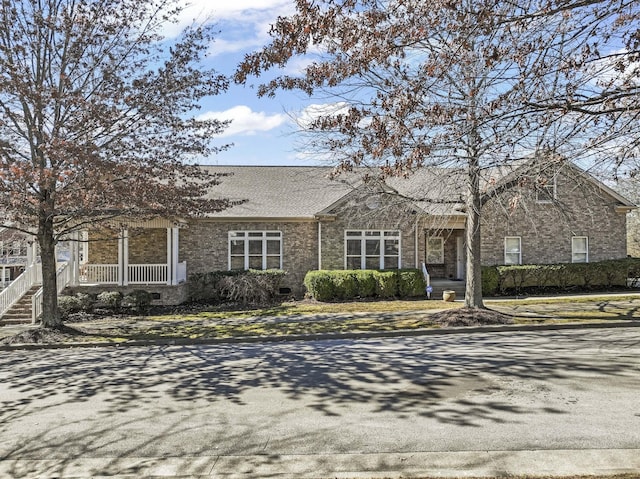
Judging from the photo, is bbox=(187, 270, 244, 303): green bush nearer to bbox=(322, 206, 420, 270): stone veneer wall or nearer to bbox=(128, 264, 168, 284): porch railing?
bbox=(128, 264, 168, 284): porch railing

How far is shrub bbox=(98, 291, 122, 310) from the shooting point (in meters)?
18.2

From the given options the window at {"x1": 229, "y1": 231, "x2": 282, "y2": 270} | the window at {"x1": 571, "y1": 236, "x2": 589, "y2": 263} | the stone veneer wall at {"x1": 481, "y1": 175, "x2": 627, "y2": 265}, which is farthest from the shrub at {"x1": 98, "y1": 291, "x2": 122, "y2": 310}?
the window at {"x1": 571, "y1": 236, "x2": 589, "y2": 263}

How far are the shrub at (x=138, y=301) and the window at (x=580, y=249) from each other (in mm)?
18074

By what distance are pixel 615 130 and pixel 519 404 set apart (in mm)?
3785

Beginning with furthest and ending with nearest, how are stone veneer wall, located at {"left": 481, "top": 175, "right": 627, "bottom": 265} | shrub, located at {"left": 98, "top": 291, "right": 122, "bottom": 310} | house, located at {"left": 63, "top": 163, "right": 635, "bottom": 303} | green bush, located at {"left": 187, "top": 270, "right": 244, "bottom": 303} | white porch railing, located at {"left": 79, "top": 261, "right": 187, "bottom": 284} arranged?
stone veneer wall, located at {"left": 481, "top": 175, "right": 627, "bottom": 265} < house, located at {"left": 63, "top": 163, "right": 635, "bottom": 303} < green bush, located at {"left": 187, "top": 270, "right": 244, "bottom": 303} < white porch railing, located at {"left": 79, "top": 261, "right": 187, "bottom": 284} < shrub, located at {"left": 98, "top": 291, "right": 122, "bottom": 310}

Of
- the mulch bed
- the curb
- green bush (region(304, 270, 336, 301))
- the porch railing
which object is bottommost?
the curb

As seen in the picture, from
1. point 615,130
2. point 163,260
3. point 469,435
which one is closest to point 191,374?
point 469,435

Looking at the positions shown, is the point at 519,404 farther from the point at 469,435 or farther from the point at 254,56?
the point at 254,56

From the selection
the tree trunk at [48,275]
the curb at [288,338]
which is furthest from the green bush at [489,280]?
the tree trunk at [48,275]

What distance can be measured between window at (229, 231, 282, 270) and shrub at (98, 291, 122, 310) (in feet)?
16.4

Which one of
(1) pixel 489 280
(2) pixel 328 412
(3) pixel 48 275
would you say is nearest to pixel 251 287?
(3) pixel 48 275

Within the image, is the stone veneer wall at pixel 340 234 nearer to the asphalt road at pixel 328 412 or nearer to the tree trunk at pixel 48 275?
A: the tree trunk at pixel 48 275

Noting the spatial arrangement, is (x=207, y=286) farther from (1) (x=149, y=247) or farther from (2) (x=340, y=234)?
(2) (x=340, y=234)

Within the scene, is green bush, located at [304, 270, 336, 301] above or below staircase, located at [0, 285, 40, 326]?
above
